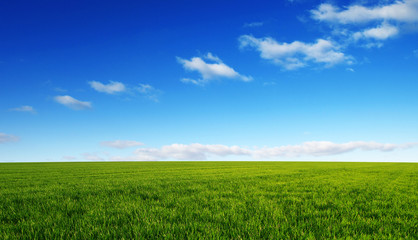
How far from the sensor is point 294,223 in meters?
4.88

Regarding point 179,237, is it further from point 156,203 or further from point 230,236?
point 156,203

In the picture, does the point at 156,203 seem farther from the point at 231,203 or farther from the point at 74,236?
the point at 74,236

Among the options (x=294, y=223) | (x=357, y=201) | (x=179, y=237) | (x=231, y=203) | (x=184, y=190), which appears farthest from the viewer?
(x=184, y=190)

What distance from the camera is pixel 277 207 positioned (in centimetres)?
614

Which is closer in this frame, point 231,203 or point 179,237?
point 179,237

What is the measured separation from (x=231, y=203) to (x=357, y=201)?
406 cm

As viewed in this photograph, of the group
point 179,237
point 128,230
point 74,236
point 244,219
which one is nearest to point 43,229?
point 74,236

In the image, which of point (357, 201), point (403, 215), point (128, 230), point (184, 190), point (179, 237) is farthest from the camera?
point (184, 190)

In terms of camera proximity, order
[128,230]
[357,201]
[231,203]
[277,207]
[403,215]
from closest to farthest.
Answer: [128,230], [403,215], [277,207], [231,203], [357,201]

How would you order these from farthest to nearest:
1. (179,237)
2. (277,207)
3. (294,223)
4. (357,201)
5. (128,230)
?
1. (357,201)
2. (277,207)
3. (294,223)
4. (128,230)
5. (179,237)

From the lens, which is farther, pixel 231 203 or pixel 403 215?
pixel 231 203

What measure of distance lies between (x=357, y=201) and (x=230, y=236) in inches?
209

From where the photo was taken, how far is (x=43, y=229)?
4617mm

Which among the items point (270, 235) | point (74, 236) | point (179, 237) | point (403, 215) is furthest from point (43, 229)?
point (403, 215)
